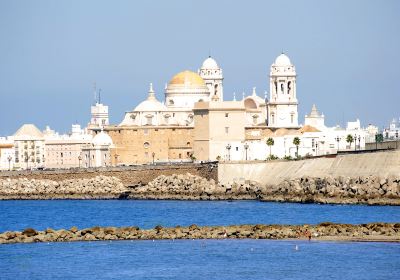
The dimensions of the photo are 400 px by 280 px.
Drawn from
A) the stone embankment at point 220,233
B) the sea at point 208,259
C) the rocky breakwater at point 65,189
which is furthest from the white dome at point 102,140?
the stone embankment at point 220,233

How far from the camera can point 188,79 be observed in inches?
6388

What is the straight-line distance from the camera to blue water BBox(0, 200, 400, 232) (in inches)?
3317

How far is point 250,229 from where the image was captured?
70375 millimetres

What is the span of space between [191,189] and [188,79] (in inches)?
1695

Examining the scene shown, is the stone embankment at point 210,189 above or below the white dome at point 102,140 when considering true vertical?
Result: below

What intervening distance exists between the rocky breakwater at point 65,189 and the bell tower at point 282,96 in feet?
98.5

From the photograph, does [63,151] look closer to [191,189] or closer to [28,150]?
[28,150]

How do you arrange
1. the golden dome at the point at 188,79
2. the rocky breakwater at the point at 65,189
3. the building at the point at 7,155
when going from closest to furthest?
1. the rocky breakwater at the point at 65,189
2. the golden dome at the point at 188,79
3. the building at the point at 7,155

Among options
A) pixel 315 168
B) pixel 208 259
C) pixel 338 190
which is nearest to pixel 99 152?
pixel 315 168

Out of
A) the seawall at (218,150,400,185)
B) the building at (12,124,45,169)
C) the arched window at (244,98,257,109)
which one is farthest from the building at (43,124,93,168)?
the seawall at (218,150,400,185)

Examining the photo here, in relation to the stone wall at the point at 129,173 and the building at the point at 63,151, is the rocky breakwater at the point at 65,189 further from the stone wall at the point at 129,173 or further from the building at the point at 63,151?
the building at the point at 63,151

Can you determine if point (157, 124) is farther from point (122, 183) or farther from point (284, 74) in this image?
point (122, 183)

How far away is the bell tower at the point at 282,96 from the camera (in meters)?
155

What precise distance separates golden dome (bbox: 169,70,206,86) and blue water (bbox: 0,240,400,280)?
93.5 meters
